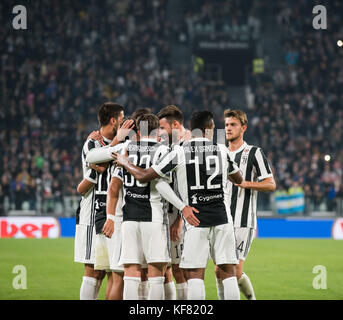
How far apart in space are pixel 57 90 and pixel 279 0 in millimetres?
12227

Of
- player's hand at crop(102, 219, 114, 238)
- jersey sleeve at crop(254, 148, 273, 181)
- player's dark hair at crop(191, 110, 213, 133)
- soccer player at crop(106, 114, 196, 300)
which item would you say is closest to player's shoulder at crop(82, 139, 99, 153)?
soccer player at crop(106, 114, 196, 300)

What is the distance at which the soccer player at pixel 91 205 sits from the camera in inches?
257

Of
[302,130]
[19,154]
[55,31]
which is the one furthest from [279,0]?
[19,154]

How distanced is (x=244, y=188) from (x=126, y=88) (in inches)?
779

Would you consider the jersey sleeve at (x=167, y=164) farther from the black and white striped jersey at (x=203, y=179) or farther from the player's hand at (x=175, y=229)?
the player's hand at (x=175, y=229)

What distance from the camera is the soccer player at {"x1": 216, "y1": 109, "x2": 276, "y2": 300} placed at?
7.01 meters

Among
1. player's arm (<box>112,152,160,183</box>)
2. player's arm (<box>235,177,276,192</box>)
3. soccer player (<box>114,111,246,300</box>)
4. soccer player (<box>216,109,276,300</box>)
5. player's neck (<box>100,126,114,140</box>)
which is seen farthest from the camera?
soccer player (<box>216,109,276,300</box>)

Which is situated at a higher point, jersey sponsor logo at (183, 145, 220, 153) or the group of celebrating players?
jersey sponsor logo at (183, 145, 220, 153)

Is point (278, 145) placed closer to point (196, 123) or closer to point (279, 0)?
point (279, 0)

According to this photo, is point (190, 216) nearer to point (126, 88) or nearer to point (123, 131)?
point (123, 131)

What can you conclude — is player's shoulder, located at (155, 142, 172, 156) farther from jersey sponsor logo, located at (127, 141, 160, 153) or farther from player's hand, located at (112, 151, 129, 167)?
player's hand, located at (112, 151, 129, 167)

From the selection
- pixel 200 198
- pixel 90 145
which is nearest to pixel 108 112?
pixel 90 145

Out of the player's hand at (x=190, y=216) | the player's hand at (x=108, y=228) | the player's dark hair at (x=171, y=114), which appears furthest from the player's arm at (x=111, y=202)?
the player's dark hair at (x=171, y=114)

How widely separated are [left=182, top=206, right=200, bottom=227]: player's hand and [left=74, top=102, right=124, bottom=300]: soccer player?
971 millimetres
